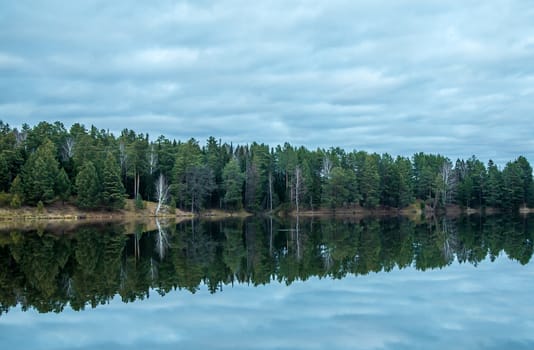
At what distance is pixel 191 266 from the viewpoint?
25.9 metres

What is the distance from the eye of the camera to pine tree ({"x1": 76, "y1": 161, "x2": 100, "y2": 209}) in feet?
255

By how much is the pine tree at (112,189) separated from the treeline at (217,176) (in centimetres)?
15

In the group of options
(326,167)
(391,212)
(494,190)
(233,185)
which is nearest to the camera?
(233,185)

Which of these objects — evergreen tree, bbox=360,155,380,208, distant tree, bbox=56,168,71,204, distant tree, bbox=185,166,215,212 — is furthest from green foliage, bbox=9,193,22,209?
evergreen tree, bbox=360,155,380,208

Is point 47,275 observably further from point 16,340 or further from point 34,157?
point 34,157

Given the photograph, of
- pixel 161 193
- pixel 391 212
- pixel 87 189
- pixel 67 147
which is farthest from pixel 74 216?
pixel 391 212

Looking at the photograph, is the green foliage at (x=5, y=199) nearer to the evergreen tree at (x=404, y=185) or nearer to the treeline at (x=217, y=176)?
the treeline at (x=217, y=176)

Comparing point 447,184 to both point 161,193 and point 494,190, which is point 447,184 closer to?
point 494,190

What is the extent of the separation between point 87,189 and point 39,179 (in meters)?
6.96

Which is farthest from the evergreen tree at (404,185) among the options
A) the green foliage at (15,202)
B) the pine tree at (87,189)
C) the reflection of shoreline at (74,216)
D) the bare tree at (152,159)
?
the green foliage at (15,202)

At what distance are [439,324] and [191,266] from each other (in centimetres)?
1476

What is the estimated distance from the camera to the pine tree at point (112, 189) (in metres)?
80.2

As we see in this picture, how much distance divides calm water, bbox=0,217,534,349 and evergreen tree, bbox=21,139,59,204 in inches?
1818

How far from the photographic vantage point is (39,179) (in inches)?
2916
